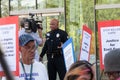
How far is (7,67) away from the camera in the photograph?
0.66 metres

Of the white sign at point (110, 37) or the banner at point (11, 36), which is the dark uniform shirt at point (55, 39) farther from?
the banner at point (11, 36)

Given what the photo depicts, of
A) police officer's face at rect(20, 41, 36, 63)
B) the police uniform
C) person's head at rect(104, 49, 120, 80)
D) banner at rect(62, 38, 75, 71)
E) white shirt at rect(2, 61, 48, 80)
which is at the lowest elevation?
the police uniform

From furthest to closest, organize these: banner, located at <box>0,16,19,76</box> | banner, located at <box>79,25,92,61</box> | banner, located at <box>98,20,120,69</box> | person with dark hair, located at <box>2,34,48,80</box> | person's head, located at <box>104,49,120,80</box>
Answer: banner, located at <box>79,25,92,61</box>
banner, located at <box>98,20,120,69</box>
banner, located at <box>0,16,19,76</box>
person with dark hair, located at <box>2,34,48,80</box>
person's head, located at <box>104,49,120,80</box>

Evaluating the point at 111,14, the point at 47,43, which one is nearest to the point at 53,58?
the point at 47,43

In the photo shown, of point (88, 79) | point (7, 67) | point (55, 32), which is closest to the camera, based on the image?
point (7, 67)

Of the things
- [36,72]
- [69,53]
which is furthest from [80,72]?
[69,53]

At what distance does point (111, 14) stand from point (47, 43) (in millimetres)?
2957

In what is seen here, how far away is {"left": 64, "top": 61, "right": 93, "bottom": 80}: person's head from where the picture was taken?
214 cm

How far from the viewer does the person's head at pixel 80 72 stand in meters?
2.14

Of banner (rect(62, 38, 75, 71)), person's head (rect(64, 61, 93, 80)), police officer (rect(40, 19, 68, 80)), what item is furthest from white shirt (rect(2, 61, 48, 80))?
police officer (rect(40, 19, 68, 80))

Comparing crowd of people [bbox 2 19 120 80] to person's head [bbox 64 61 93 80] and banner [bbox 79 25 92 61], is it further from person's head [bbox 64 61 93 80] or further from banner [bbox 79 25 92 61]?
banner [bbox 79 25 92 61]

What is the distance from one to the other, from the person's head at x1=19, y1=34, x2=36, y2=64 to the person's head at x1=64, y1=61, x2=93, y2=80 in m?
1.15

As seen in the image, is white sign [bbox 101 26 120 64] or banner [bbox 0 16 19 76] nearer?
banner [bbox 0 16 19 76]

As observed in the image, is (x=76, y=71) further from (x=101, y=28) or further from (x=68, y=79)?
(x=101, y=28)
